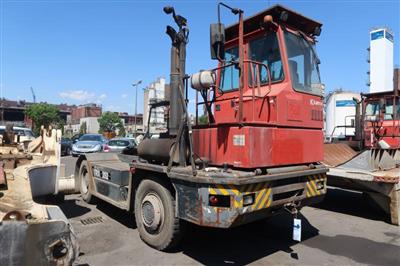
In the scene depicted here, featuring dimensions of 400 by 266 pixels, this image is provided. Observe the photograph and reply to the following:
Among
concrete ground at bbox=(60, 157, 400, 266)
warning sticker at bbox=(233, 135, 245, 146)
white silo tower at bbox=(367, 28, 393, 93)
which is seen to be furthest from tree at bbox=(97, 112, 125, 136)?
warning sticker at bbox=(233, 135, 245, 146)

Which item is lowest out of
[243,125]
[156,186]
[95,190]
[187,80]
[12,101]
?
[95,190]

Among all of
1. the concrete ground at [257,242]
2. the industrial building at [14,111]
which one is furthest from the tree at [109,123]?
the concrete ground at [257,242]

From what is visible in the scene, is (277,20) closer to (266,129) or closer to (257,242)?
(266,129)

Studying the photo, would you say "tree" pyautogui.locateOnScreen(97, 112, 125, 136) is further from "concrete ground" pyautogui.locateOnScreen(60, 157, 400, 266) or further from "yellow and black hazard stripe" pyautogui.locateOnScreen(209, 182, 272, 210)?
"yellow and black hazard stripe" pyautogui.locateOnScreen(209, 182, 272, 210)

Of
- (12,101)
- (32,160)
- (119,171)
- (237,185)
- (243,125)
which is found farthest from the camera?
(12,101)

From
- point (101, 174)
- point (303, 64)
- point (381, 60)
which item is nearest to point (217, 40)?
point (303, 64)

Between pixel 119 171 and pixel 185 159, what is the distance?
184 centimetres

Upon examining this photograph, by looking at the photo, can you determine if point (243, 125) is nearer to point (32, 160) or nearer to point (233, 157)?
point (233, 157)

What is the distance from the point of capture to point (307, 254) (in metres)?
5.21

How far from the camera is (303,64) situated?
5.68 metres

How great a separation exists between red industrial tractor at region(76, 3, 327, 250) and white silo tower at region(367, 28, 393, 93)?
142 ft

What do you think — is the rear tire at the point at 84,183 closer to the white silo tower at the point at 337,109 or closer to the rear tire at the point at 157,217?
the rear tire at the point at 157,217

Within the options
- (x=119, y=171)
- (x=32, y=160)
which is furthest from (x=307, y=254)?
(x=32, y=160)

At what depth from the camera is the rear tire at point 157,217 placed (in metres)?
4.95
